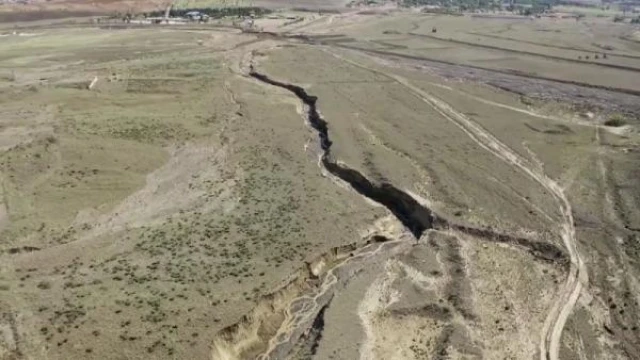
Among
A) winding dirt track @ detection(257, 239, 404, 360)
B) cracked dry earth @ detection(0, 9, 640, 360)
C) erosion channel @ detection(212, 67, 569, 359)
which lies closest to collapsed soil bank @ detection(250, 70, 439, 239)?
erosion channel @ detection(212, 67, 569, 359)

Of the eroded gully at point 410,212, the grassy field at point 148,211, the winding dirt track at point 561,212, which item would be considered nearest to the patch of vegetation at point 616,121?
the winding dirt track at point 561,212

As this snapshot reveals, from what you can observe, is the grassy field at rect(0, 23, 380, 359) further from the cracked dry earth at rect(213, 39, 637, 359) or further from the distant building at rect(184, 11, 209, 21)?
the distant building at rect(184, 11, 209, 21)

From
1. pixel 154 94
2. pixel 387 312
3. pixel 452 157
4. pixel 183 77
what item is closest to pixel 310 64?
pixel 183 77

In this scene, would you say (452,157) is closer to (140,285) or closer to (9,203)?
(140,285)

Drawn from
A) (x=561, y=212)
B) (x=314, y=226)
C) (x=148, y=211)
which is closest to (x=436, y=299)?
(x=314, y=226)

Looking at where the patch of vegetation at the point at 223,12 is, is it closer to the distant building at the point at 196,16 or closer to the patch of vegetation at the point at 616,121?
the distant building at the point at 196,16

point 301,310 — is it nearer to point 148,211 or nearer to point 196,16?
point 148,211
